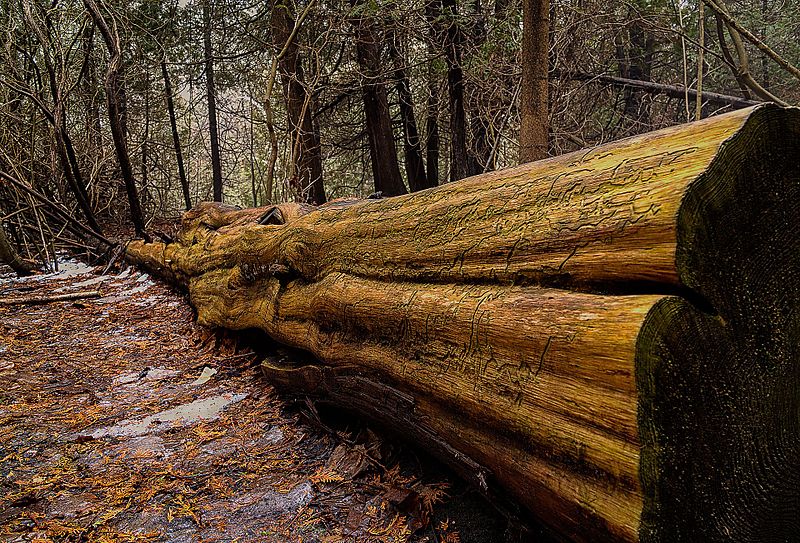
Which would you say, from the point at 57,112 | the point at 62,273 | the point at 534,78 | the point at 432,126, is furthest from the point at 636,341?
the point at 62,273

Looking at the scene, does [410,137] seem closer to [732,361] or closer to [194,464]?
[194,464]

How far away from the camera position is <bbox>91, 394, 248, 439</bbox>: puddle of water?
2.96 meters

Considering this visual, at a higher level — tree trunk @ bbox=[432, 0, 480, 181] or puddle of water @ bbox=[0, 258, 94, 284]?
tree trunk @ bbox=[432, 0, 480, 181]

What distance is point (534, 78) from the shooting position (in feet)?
15.8

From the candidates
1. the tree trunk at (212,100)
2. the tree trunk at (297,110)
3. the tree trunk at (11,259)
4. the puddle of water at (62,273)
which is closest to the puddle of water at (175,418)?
the tree trunk at (297,110)

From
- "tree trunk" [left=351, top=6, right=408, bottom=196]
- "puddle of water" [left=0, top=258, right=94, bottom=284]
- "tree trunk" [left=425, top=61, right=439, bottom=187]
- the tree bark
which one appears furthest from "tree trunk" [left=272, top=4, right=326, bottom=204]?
"puddle of water" [left=0, top=258, right=94, bottom=284]

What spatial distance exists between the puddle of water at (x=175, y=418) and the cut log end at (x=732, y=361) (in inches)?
Result: 106

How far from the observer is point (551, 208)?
1.74 m

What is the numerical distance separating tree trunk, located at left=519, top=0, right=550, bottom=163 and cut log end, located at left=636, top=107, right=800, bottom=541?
11.9 feet

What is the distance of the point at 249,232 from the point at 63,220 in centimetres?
719

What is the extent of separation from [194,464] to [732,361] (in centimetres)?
242

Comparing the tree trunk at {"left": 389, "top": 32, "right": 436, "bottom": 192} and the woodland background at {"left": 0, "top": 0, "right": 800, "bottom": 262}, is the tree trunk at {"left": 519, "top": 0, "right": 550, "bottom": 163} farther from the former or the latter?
the tree trunk at {"left": 389, "top": 32, "right": 436, "bottom": 192}

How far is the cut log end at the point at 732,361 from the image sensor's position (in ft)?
4.01

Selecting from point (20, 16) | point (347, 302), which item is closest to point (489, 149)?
point (347, 302)
